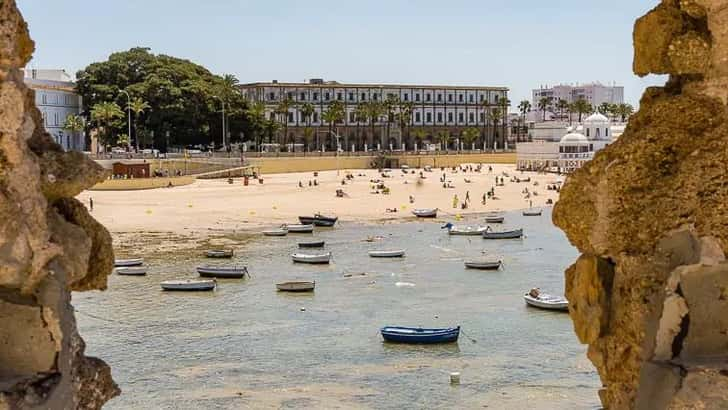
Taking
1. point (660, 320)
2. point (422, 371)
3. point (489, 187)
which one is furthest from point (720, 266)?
point (489, 187)

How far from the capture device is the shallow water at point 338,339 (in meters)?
24.0

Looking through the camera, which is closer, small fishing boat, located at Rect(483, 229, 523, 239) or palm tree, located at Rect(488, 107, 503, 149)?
small fishing boat, located at Rect(483, 229, 523, 239)

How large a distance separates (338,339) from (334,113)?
350 feet

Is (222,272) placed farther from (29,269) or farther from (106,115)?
(106,115)

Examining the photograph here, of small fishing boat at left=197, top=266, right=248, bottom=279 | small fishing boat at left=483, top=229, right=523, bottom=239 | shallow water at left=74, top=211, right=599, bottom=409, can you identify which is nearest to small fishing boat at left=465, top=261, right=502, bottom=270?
shallow water at left=74, top=211, right=599, bottom=409

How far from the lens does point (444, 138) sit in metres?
147

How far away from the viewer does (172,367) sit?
87.5 feet

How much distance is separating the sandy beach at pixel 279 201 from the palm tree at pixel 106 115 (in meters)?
13.2

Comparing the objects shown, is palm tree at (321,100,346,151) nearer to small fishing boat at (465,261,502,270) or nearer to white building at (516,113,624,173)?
white building at (516,113,624,173)

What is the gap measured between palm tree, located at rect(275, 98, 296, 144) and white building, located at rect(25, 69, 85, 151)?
1318 inches

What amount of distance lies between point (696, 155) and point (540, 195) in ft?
259

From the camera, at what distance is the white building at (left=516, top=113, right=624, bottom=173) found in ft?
374

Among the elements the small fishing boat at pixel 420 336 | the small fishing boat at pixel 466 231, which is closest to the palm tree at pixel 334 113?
the small fishing boat at pixel 466 231

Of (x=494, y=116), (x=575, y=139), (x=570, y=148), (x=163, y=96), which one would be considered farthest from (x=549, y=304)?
(x=494, y=116)
